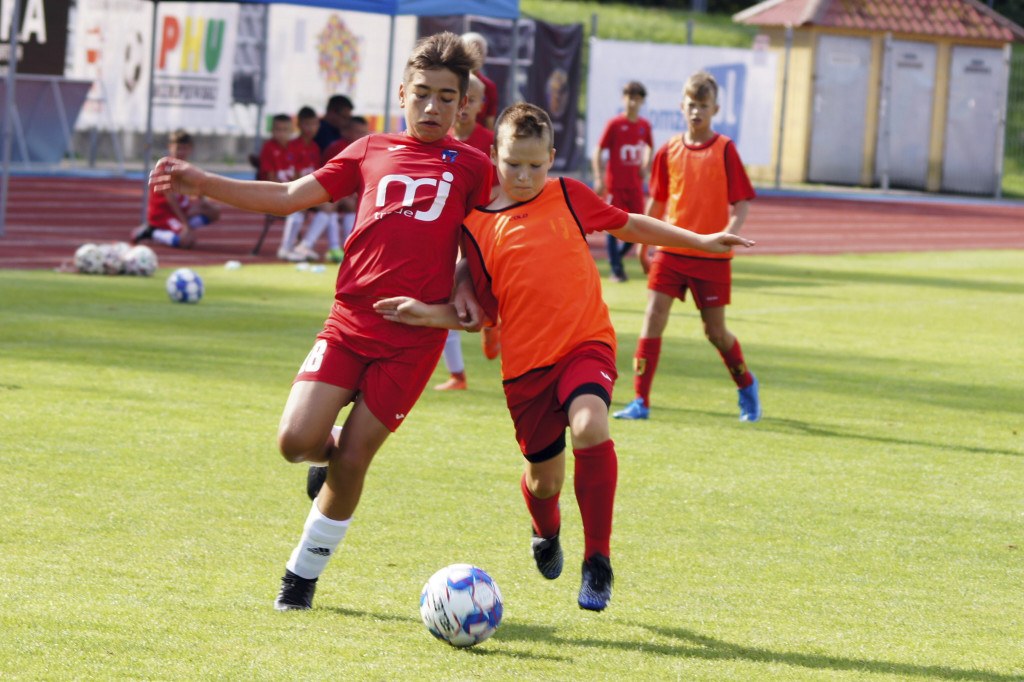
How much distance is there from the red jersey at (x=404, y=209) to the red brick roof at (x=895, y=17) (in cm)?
3031

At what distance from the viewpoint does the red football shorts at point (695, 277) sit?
795 cm

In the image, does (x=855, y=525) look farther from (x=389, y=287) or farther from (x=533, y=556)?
(x=389, y=287)

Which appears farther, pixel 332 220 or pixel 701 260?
pixel 332 220

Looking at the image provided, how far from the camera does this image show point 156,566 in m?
4.79

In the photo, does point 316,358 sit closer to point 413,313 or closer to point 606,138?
point 413,313

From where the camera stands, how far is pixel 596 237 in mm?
20938

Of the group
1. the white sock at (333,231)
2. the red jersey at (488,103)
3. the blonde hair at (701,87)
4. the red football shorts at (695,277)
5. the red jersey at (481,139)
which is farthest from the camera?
the white sock at (333,231)

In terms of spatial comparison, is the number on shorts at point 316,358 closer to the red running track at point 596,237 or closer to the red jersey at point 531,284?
the red jersey at point 531,284

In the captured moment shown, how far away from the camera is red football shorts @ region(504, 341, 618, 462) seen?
4504 millimetres

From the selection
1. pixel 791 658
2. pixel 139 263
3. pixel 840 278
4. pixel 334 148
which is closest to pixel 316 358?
pixel 791 658

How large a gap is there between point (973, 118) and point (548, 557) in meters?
32.4

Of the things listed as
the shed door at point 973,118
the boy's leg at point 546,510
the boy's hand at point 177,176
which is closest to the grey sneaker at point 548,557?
the boy's leg at point 546,510

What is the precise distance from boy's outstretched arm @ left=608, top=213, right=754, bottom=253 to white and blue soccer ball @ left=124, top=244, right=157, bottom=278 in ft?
33.1

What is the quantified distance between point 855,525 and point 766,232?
17760 millimetres
